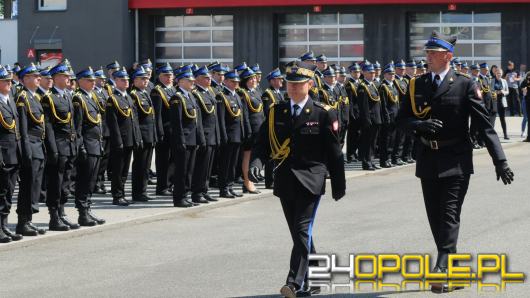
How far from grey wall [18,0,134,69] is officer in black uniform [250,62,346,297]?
34.3 meters

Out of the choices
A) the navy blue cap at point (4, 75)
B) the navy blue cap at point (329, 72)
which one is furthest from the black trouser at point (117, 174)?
the navy blue cap at point (329, 72)

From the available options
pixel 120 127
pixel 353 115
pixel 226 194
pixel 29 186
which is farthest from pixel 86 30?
pixel 29 186

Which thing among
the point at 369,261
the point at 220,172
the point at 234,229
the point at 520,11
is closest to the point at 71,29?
the point at 520,11

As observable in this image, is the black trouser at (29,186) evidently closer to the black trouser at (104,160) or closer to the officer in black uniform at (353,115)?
the black trouser at (104,160)

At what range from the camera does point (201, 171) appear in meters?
16.6

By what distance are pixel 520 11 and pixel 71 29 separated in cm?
1653

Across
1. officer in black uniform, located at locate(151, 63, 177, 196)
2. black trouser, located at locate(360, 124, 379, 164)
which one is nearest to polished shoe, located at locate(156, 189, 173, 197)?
officer in black uniform, located at locate(151, 63, 177, 196)

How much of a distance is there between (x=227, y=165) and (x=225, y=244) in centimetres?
497

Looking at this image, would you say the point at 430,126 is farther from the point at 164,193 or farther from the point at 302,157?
the point at 164,193

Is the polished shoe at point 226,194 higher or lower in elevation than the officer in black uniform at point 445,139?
lower

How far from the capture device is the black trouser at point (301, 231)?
361 inches

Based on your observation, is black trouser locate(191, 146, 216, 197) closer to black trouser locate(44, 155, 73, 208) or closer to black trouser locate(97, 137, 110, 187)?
black trouser locate(97, 137, 110, 187)

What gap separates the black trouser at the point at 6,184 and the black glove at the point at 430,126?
16.5 feet

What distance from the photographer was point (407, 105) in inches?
390
